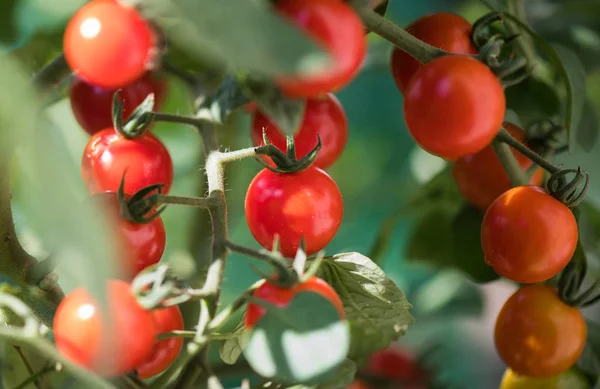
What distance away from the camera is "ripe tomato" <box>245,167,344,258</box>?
30 centimetres

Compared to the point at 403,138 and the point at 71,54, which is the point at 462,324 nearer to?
the point at 403,138

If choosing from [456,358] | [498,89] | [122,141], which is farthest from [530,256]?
[456,358]

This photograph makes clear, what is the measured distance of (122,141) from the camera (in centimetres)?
33

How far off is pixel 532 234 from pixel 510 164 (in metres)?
0.06

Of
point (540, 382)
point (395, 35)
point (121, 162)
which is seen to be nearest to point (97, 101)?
point (121, 162)

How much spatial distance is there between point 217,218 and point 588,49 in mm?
398

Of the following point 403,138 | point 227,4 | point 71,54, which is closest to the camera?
point 227,4

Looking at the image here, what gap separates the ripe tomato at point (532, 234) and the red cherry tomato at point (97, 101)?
0.21 meters

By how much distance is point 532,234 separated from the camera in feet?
1.07

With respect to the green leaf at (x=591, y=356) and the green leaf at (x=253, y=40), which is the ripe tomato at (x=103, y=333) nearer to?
the green leaf at (x=253, y=40)

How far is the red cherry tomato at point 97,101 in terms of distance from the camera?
0.39m

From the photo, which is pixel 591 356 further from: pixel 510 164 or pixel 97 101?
pixel 97 101

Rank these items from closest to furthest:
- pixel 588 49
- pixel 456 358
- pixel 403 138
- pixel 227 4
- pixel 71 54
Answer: pixel 227 4, pixel 71 54, pixel 588 49, pixel 403 138, pixel 456 358

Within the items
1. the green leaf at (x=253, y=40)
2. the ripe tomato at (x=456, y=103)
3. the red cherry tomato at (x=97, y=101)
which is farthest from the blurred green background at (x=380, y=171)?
the green leaf at (x=253, y=40)
